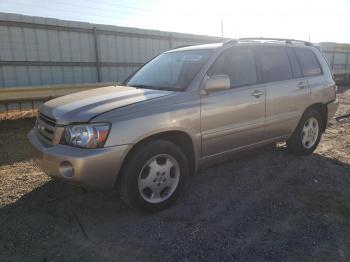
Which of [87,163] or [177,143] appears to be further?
[177,143]

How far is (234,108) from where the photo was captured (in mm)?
3984

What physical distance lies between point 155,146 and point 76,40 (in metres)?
6.56

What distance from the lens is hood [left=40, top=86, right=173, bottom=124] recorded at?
316cm

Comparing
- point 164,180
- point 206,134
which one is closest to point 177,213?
point 164,180

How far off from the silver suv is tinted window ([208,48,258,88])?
14 mm

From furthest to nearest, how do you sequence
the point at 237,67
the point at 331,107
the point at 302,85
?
the point at 331,107 < the point at 302,85 < the point at 237,67

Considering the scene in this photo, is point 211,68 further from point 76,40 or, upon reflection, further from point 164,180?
point 76,40

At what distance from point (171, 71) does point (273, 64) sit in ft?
5.07

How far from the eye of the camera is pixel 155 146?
10.9 feet

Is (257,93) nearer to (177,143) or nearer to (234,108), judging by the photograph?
(234,108)

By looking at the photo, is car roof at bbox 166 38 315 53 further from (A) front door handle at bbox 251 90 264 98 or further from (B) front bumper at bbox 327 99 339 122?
(B) front bumper at bbox 327 99 339 122

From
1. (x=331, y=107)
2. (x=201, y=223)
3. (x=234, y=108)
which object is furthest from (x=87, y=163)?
(x=331, y=107)

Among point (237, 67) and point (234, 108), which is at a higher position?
point (237, 67)

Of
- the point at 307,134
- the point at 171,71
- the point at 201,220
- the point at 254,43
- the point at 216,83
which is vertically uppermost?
the point at 254,43
